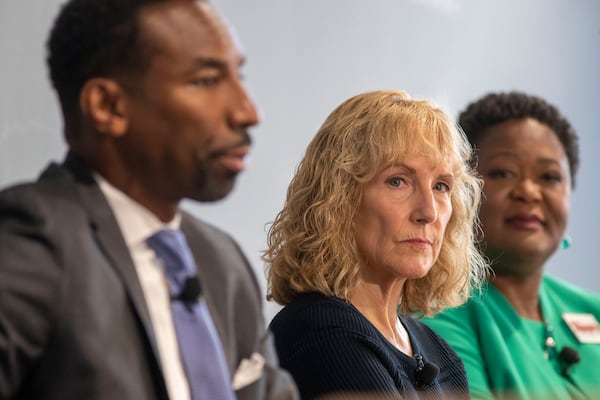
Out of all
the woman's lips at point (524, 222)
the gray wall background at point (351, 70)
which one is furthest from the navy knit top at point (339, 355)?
the woman's lips at point (524, 222)

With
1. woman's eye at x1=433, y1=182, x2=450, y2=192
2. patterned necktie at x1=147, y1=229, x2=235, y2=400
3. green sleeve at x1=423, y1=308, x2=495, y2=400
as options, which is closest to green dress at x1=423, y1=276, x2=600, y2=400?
green sleeve at x1=423, y1=308, x2=495, y2=400

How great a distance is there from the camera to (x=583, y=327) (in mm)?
2332

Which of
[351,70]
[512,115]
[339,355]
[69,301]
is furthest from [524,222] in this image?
[69,301]

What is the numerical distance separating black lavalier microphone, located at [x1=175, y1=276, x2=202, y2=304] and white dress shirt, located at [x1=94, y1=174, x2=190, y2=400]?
1cm

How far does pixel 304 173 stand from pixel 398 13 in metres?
0.94

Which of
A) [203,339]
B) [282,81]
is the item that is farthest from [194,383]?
[282,81]

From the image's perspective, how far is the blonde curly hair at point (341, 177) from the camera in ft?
5.50

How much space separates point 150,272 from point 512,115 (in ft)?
5.18

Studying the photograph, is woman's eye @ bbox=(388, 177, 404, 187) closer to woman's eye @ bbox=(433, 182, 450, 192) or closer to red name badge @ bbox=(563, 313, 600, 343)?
woman's eye @ bbox=(433, 182, 450, 192)

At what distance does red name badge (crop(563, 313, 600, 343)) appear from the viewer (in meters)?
2.30

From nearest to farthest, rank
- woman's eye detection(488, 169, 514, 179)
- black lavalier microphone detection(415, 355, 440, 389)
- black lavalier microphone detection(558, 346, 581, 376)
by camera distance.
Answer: black lavalier microphone detection(415, 355, 440, 389) < black lavalier microphone detection(558, 346, 581, 376) < woman's eye detection(488, 169, 514, 179)

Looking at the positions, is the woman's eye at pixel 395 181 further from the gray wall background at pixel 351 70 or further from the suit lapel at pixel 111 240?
the suit lapel at pixel 111 240

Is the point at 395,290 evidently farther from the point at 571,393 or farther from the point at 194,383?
the point at 194,383

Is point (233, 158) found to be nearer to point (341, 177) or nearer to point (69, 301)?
point (69, 301)
